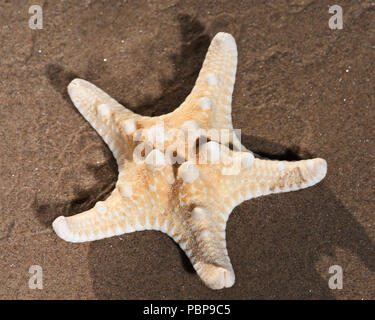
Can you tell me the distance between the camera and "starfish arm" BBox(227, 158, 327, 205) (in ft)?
8.01

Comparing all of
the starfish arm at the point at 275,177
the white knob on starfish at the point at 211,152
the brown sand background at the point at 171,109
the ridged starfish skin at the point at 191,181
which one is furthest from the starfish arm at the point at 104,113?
the starfish arm at the point at 275,177

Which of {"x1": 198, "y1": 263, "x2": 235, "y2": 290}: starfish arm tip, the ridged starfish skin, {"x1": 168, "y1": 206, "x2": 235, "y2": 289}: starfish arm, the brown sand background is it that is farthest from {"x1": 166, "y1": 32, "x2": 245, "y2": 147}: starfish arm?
{"x1": 198, "y1": 263, "x2": 235, "y2": 290}: starfish arm tip

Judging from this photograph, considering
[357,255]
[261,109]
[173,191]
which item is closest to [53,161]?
[173,191]

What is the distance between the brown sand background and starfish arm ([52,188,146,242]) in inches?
9.8

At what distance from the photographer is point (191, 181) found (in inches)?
91.0

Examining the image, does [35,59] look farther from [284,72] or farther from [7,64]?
[284,72]

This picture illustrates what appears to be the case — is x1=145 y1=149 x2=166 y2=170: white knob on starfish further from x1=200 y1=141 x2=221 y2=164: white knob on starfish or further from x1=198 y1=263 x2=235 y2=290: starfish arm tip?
x1=198 y1=263 x2=235 y2=290: starfish arm tip

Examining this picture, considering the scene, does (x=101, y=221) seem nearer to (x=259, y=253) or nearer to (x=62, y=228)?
(x=62, y=228)

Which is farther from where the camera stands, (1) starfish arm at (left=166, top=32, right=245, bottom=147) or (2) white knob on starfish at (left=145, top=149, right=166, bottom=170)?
(1) starfish arm at (left=166, top=32, right=245, bottom=147)

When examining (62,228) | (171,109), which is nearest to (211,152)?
(171,109)

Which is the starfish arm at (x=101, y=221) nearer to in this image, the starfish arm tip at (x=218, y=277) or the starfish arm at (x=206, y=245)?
the starfish arm at (x=206, y=245)

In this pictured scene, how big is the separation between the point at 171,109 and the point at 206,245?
1.06 metres

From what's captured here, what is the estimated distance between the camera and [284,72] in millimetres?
2838

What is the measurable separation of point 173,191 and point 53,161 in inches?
39.0
